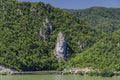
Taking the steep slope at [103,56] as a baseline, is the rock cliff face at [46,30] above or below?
above

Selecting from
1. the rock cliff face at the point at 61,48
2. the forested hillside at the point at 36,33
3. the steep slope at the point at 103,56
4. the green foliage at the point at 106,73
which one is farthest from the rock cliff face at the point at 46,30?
the green foliage at the point at 106,73

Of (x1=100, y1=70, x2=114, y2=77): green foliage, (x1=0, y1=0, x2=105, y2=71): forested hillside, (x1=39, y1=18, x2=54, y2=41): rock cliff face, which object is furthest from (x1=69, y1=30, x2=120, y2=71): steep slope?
(x1=39, y1=18, x2=54, y2=41): rock cliff face

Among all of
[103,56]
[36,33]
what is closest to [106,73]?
[103,56]

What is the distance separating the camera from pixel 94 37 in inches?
5192

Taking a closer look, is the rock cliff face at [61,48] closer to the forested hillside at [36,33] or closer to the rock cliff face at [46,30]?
the forested hillside at [36,33]

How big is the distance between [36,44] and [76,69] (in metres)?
21.2

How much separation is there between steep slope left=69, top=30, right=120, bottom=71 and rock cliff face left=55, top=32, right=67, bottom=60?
705 cm

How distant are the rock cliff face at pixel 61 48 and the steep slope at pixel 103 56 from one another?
7050 mm

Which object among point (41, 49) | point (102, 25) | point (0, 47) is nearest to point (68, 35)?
point (41, 49)

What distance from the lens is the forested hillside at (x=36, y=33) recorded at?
109188 millimetres

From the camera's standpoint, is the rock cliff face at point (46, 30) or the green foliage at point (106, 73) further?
the rock cliff face at point (46, 30)

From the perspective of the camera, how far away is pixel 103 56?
10612 cm

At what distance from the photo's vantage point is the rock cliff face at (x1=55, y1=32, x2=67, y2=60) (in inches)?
4653

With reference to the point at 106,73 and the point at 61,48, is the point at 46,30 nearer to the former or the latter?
the point at 61,48
